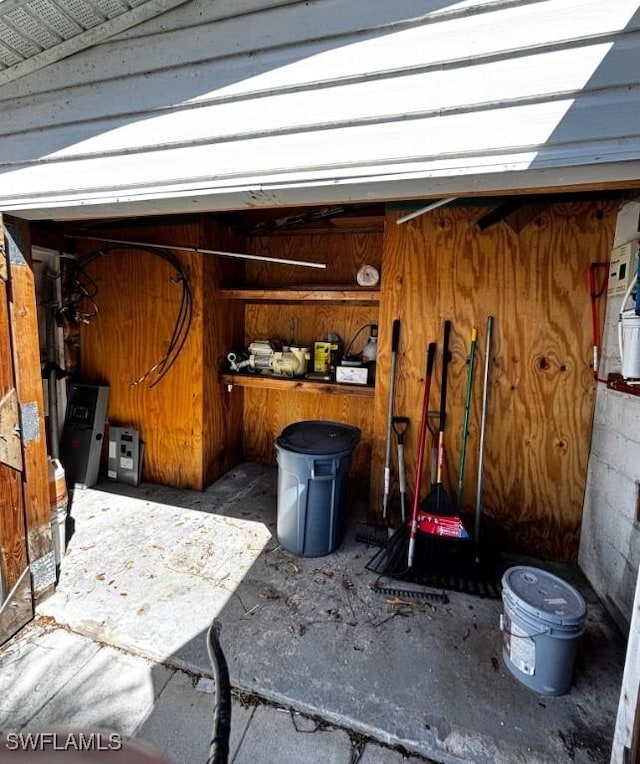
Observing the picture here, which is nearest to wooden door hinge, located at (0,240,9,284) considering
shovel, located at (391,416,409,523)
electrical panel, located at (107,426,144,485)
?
electrical panel, located at (107,426,144,485)

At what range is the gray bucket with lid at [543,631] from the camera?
146 centimetres

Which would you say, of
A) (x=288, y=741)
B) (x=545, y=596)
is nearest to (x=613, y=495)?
(x=545, y=596)

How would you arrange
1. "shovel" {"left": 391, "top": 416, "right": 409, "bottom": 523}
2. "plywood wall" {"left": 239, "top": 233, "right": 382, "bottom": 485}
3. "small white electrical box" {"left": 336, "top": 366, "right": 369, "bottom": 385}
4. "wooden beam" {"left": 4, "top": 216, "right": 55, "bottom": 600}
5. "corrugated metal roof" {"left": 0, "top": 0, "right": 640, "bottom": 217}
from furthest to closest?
"plywood wall" {"left": 239, "top": 233, "right": 382, "bottom": 485} < "small white electrical box" {"left": 336, "top": 366, "right": 369, "bottom": 385} < "shovel" {"left": 391, "top": 416, "right": 409, "bottom": 523} < "wooden beam" {"left": 4, "top": 216, "right": 55, "bottom": 600} < "corrugated metal roof" {"left": 0, "top": 0, "right": 640, "bottom": 217}

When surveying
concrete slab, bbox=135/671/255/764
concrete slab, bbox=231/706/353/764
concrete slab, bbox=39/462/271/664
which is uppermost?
concrete slab, bbox=39/462/271/664

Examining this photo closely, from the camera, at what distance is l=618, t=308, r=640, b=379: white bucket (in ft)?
5.27

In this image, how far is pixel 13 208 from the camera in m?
1.64

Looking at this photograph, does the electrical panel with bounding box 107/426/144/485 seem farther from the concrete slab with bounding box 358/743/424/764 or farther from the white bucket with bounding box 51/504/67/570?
the concrete slab with bounding box 358/743/424/764

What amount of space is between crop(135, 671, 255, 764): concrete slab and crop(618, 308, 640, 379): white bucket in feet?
6.83

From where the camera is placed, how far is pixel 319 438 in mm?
2406

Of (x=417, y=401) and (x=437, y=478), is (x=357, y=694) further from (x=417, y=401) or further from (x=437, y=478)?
(x=417, y=401)

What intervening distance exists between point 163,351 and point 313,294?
1308 millimetres

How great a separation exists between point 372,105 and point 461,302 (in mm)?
1433

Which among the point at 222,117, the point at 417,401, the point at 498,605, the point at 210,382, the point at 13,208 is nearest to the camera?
the point at 222,117

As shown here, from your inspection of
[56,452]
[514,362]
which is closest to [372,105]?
[514,362]
